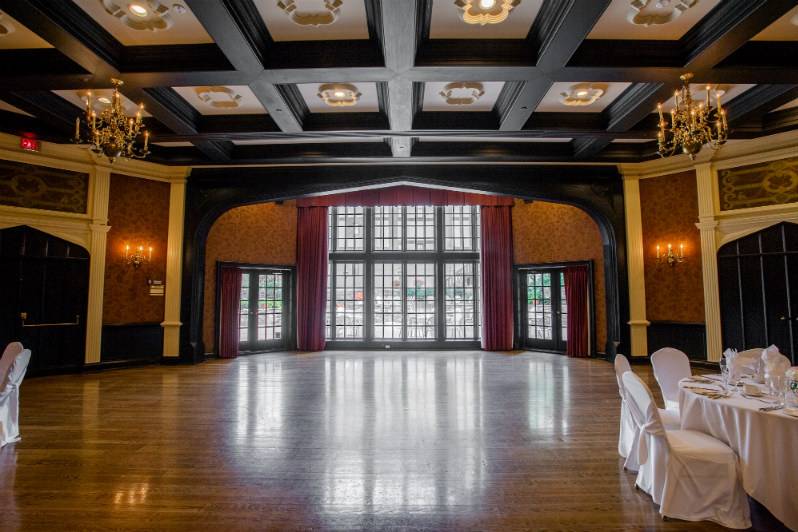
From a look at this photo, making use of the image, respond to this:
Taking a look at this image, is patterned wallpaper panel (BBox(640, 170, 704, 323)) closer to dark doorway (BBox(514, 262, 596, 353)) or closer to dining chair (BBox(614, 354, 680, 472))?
dark doorway (BBox(514, 262, 596, 353))

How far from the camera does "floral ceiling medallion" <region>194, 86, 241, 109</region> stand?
17.4 feet

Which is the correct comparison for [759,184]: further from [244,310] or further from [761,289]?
[244,310]

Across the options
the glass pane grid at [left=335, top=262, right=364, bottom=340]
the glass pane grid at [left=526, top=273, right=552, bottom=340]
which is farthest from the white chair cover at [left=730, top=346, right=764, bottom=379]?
the glass pane grid at [left=335, top=262, right=364, bottom=340]

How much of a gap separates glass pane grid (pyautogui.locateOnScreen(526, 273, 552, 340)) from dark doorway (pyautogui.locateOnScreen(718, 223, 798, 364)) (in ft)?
11.3

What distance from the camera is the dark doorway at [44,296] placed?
21.1ft

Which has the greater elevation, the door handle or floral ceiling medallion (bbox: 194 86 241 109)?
floral ceiling medallion (bbox: 194 86 241 109)

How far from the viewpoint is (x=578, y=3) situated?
3.32 meters

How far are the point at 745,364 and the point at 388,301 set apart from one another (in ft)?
25.6

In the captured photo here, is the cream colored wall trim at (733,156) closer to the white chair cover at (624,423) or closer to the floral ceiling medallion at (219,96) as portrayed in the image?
the white chair cover at (624,423)

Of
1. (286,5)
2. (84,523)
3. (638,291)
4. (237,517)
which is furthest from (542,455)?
(638,291)

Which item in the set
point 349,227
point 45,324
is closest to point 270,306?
point 349,227

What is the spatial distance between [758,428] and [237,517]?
3.25 meters

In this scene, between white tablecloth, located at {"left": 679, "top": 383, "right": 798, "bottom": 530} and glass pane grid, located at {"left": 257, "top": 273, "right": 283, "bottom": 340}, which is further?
glass pane grid, located at {"left": 257, "top": 273, "right": 283, "bottom": 340}

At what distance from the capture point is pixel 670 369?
3.99 metres
